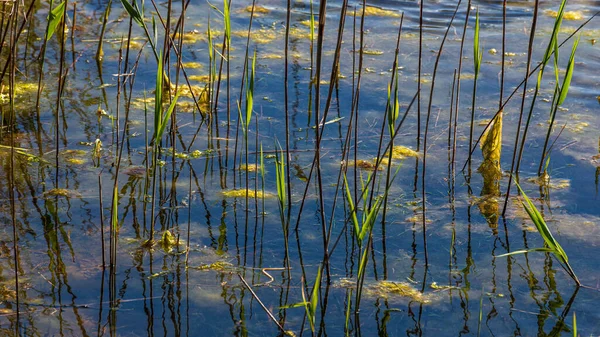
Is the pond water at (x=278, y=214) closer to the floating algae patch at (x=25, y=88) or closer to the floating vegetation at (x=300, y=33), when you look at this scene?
the floating algae patch at (x=25, y=88)

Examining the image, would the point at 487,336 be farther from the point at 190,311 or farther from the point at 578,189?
the point at 578,189

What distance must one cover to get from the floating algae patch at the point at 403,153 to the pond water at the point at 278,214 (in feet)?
0.13

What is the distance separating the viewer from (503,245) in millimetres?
2959

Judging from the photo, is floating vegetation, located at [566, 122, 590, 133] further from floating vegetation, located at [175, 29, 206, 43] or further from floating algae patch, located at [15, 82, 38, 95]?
floating algae patch, located at [15, 82, 38, 95]

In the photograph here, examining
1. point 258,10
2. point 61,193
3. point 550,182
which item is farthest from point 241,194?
point 258,10

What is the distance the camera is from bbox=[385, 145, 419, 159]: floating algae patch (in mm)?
3691

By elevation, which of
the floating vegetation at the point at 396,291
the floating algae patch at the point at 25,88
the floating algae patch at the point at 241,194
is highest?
the floating algae patch at the point at 25,88

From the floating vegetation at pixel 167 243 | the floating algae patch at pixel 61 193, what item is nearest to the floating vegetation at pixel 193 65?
the floating algae patch at pixel 61 193

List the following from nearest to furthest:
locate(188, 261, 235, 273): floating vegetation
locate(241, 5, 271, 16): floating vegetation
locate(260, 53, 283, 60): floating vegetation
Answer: locate(188, 261, 235, 273): floating vegetation, locate(260, 53, 283, 60): floating vegetation, locate(241, 5, 271, 16): floating vegetation

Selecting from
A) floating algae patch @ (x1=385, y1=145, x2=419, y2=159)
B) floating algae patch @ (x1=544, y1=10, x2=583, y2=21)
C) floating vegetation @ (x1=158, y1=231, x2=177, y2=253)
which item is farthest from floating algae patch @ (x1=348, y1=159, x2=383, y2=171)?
floating algae patch @ (x1=544, y1=10, x2=583, y2=21)

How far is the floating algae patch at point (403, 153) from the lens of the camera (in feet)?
12.1

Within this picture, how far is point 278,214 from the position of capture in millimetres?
3129

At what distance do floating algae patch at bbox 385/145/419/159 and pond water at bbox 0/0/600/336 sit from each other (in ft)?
0.13

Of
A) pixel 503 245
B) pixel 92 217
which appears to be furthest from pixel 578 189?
pixel 92 217
